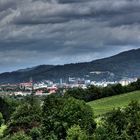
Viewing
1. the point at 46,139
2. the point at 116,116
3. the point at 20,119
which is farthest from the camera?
the point at 20,119

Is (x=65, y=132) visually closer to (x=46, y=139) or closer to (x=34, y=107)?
(x=46, y=139)

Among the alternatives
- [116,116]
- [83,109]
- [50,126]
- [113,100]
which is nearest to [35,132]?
[50,126]

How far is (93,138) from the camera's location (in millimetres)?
76125

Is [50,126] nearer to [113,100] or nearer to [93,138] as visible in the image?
[93,138]

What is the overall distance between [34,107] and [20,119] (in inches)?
411

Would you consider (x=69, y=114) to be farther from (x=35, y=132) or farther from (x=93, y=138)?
(x=93, y=138)

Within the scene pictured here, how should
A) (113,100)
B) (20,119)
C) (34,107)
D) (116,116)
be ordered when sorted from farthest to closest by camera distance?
1. (113,100)
2. (34,107)
3. (20,119)
4. (116,116)

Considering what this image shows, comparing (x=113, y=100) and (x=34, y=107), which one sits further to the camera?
(x=113, y=100)

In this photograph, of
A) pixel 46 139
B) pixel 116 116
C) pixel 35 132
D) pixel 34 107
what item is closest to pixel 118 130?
pixel 116 116

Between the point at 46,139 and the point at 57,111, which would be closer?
the point at 46,139

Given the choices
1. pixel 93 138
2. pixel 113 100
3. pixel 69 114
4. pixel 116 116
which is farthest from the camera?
pixel 113 100

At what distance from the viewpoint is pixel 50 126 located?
98562 mm

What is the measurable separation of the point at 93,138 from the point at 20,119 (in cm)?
4193

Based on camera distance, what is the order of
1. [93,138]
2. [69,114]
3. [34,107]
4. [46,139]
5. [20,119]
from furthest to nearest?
[34,107] < [20,119] < [69,114] < [46,139] < [93,138]
